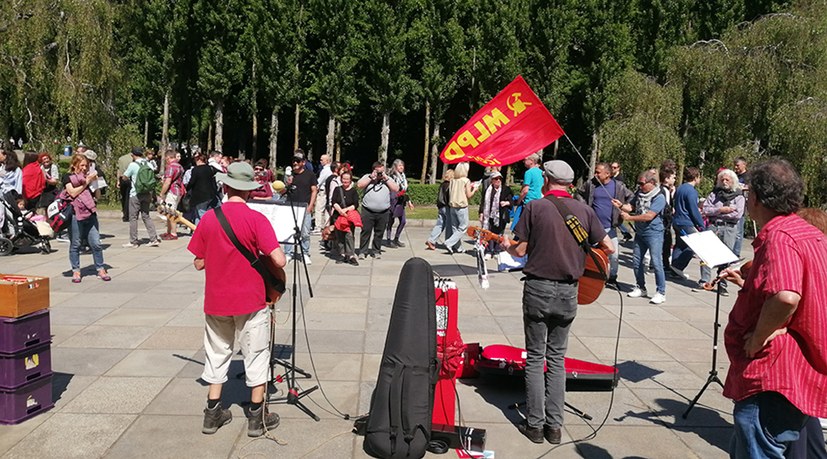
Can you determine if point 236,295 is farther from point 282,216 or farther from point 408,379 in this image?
point 282,216

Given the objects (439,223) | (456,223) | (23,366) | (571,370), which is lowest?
(571,370)

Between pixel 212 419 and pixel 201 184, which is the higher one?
pixel 201 184

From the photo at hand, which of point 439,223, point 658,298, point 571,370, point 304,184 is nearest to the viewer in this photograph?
point 571,370

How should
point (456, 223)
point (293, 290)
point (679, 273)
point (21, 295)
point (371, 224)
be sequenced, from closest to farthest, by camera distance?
point (21, 295) < point (293, 290) < point (679, 273) < point (371, 224) < point (456, 223)

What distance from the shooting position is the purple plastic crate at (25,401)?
15.6 ft

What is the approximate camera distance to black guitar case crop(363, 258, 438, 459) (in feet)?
14.1

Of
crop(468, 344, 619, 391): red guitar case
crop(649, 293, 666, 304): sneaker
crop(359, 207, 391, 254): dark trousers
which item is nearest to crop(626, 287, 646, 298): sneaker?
crop(649, 293, 666, 304): sneaker

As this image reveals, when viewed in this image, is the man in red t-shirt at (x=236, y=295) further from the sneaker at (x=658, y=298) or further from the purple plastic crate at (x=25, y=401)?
the sneaker at (x=658, y=298)

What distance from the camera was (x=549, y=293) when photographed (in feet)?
15.5

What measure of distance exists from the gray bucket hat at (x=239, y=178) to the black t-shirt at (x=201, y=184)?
8.32 meters

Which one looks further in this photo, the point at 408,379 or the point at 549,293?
the point at 549,293

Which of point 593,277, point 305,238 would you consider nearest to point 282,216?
point 305,238

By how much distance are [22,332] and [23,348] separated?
0.12m

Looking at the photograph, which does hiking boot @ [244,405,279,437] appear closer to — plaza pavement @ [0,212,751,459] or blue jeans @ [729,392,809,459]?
plaza pavement @ [0,212,751,459]
